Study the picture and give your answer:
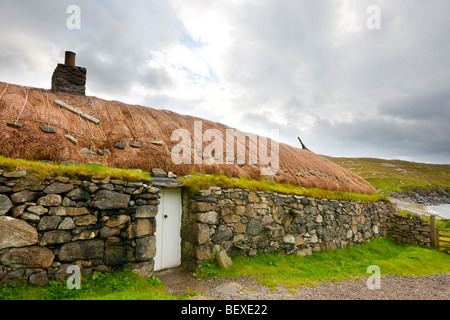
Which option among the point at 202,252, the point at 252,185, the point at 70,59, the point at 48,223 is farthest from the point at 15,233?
the point at 70,59

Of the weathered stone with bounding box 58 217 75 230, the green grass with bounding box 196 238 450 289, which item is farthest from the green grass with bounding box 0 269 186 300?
the green grass with bounding box 196 238 450 289

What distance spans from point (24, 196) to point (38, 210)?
0.36 m

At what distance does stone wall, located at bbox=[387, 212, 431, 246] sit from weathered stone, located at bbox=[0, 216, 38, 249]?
1745cm

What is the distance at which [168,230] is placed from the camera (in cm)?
706

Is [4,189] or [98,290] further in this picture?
[98,290]

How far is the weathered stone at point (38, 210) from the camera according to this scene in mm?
4473

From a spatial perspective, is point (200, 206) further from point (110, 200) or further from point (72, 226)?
point (72, 226)

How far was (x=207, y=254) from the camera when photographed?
22.7 ft

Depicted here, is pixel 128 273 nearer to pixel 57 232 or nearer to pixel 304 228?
pixel 57 232

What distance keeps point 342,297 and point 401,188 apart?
50.0 meters

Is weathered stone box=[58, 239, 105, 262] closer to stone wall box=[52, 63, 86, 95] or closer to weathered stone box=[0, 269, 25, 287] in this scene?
weathered stone box=[0, 269, 25, 287]

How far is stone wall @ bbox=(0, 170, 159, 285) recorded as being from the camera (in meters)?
4.29

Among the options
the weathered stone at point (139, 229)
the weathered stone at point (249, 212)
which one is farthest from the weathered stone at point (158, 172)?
the weathered stone at point (249, 212)
